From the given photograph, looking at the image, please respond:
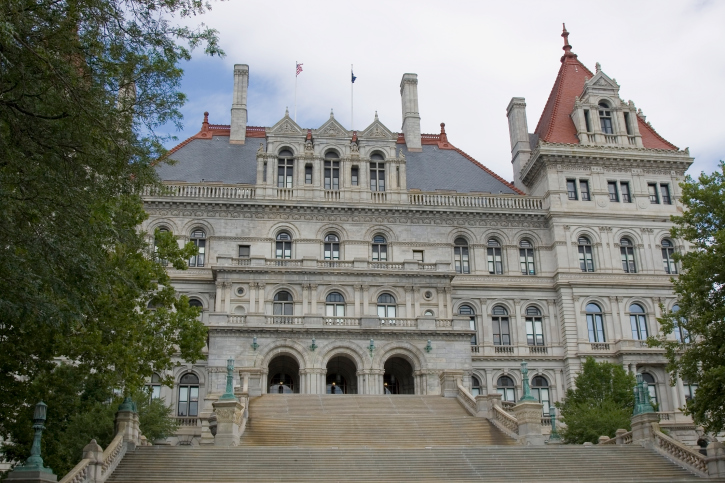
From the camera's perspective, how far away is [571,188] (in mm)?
47031

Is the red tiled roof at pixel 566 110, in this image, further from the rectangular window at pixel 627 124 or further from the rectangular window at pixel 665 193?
the rectangular window at pixel 665 193

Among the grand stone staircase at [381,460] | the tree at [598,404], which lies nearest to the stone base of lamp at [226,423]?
the grand stone staircase at [381,460]

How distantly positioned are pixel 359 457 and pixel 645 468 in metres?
8.76

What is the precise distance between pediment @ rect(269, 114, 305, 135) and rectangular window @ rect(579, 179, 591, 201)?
17.1 metres

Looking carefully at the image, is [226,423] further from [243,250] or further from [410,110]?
[410,110]

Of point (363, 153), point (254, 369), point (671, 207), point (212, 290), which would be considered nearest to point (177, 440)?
point (254, 369)

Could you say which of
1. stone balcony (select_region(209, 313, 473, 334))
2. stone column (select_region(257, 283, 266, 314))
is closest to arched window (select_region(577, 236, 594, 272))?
stone balcony (select_region(209, 313, 473, 334))

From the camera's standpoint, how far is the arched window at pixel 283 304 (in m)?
40.9

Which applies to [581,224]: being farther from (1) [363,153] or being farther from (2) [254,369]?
(2) [254,369]

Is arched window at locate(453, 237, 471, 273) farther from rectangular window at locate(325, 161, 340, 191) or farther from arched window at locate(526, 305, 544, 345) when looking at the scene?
rectangular window at locate(325, 161, 340, 191)

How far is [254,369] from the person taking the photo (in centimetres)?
3512

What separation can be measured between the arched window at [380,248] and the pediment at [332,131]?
6.66m

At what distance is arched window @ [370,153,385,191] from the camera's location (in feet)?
152

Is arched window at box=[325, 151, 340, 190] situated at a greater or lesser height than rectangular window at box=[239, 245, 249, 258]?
greater
